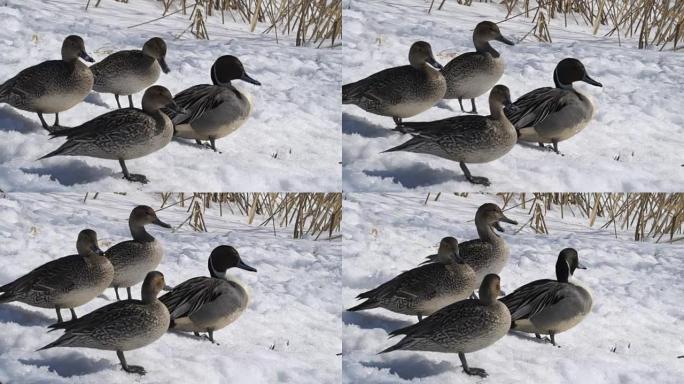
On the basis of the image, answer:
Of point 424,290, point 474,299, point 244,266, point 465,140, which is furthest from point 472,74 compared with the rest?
point 244,266

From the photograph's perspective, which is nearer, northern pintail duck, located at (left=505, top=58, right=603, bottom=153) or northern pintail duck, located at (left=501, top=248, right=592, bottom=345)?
northern pintail duck, located at (left=501, top=248, right=592, bottom=345)

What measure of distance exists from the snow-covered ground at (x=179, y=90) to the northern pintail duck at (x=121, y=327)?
827 millimetres

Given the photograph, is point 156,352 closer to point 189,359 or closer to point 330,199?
point 189,359

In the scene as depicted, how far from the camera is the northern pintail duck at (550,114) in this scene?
838cm

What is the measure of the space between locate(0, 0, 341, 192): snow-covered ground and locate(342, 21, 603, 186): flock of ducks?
0.54 m

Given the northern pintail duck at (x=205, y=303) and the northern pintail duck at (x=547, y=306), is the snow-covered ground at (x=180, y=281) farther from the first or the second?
the northern pintail duck at (x=547, y=306)

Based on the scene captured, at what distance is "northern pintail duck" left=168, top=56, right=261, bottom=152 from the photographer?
8.40 meters

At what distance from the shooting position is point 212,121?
8383mm

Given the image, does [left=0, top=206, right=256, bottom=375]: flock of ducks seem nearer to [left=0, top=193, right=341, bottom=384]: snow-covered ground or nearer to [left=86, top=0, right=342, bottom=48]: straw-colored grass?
[left=0, top=193, right=341, bottom=384]: snow-covered ground

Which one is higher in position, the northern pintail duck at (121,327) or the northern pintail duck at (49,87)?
the northern pintail duck at (49,87)

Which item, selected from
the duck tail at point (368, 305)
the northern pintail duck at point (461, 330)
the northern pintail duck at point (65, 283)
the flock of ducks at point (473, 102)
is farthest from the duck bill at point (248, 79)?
the northern pintail duck at point (461, 330)

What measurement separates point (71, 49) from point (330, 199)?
201 cm

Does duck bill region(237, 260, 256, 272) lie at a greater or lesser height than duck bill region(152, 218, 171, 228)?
lesser

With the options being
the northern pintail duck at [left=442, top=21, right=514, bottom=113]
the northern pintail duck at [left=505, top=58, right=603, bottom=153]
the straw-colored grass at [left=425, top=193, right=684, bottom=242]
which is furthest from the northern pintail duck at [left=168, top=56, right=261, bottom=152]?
the straw-colored grass at [left=425, top=193, right=684, bottom=242]
